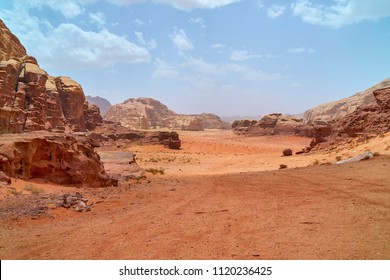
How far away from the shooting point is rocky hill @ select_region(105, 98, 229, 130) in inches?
3716

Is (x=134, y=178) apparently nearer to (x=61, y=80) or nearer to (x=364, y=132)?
(x=364, y=132)

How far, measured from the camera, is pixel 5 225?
21.0 feet

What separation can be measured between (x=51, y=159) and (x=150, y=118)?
97.2 metres

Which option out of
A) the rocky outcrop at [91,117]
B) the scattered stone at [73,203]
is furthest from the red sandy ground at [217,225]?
the rocky outcrop at [91,117]

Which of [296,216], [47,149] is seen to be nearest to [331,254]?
[296,216]

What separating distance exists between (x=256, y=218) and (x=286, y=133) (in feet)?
196

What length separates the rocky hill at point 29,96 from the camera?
30578 millimetres

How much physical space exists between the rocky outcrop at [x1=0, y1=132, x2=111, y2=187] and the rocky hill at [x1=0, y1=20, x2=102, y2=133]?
15260 mm

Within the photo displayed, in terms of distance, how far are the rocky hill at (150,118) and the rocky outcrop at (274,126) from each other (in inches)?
1169

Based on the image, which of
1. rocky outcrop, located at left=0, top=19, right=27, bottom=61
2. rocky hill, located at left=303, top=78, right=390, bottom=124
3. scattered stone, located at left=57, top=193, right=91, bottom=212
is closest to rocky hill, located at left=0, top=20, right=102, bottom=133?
rocky outcrop, located at left=0, top=19, right=27, bottom=61

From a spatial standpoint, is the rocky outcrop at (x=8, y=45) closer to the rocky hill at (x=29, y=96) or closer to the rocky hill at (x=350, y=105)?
the rocky hill at (x=29, y=96)

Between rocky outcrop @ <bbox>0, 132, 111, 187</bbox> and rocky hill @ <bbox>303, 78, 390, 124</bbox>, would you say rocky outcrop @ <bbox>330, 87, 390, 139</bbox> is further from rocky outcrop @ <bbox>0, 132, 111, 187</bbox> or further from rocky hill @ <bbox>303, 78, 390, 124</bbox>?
rocky hill @ <bbox>303, 78, 390, 124</bbox>

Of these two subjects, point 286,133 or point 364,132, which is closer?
point 364,132

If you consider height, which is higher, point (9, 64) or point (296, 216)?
point (9, 64)
